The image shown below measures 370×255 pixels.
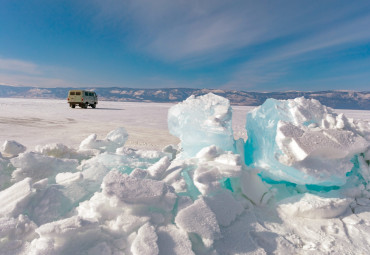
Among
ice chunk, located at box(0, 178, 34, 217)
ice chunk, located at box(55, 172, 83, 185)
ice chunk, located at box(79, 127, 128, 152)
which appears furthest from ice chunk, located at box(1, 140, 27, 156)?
ice chunk, located at box(0, 178, 34, 217)

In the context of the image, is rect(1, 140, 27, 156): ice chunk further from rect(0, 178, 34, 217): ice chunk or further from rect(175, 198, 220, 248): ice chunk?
rect(175, 198, 220, 248): ice chunk

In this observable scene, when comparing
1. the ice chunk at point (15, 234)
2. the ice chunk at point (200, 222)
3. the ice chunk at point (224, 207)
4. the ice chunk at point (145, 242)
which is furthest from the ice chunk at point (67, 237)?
the ice chunk at point (224, 207)

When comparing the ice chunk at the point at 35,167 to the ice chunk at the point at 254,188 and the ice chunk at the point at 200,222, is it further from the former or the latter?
the ice chunk at the point at 254,188

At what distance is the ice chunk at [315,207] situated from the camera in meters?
2.43

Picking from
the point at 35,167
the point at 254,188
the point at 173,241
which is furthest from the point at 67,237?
the point at 254,188

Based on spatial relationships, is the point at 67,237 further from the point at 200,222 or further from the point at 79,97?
the point at 79,97

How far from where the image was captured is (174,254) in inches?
69.9

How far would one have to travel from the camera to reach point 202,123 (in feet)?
11.6

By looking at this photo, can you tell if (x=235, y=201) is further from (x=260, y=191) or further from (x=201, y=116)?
(x=201, y=116)

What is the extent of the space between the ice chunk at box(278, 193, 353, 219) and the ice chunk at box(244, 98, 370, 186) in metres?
0.20

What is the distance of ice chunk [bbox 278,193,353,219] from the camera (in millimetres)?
2434

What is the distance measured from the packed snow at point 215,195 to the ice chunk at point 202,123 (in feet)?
0.05

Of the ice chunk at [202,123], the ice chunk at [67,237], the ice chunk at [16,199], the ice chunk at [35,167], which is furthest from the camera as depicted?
the ice chunk at [202,123]

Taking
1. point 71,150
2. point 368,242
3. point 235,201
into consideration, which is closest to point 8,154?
point 71,150
